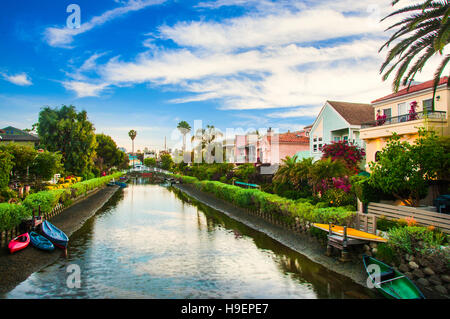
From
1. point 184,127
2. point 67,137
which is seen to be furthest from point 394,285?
point 184,127

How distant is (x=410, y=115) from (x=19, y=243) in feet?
85.8

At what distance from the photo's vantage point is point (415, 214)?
1427 centimetres

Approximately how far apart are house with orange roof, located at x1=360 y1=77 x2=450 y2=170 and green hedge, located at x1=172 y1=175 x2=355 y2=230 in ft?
21.0

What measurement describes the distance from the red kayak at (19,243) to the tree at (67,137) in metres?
32.7

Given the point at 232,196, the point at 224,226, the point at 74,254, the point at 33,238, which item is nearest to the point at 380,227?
the point at 224,226

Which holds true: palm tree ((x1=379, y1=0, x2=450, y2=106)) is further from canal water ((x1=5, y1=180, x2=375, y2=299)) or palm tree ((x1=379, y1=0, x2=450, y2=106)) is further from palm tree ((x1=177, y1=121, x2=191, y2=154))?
palm tree ((x1=177, y1=121, x2=191, y2=154))

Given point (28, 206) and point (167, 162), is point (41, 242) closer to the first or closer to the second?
point (28, 206)

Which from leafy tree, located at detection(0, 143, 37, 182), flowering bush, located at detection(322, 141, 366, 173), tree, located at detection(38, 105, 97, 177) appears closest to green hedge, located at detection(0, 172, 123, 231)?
leafy tree, located at detection(0, 143, 37, 182)

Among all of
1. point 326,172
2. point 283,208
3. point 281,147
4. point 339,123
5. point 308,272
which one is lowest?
point 308,272

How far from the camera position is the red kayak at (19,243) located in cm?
1637

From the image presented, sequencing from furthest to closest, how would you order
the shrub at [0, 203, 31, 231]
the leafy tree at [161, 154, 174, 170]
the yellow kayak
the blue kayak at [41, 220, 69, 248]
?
the leafy tree at [161, 154, 174, 170]
the blue kayak at [41, 220, 69, 248]
the shrub at [0, 203, 31, 231]
the yellow kayak

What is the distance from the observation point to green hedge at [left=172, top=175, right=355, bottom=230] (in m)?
17.8
